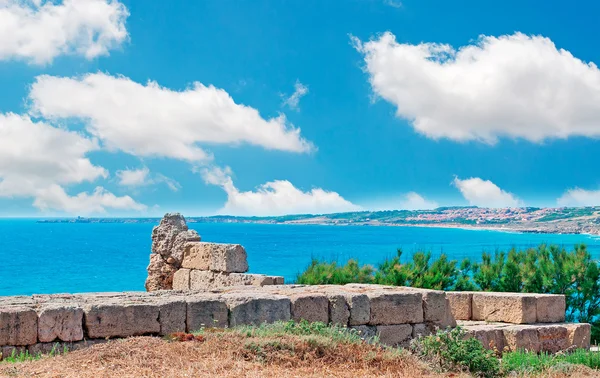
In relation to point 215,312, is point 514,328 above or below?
below

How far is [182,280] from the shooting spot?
56.0 feet

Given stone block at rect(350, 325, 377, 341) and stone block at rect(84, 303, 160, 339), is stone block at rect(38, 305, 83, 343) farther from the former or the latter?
stone block at rect(350, 325, 377, 341)

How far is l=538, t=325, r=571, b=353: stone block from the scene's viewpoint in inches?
509

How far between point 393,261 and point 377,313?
22.3 ft

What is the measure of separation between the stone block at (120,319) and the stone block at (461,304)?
699 cm

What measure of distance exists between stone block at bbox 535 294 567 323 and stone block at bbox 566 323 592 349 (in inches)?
19.2

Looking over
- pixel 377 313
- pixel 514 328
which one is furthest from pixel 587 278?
pixel 377 313

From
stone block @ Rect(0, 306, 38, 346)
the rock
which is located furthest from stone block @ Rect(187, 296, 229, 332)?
the rock

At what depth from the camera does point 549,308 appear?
13.9 metres

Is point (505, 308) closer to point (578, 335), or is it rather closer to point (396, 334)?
point (578, 335)

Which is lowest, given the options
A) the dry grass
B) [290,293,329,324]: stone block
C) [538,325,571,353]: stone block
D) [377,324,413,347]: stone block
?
[538,325,571,353]: stone block

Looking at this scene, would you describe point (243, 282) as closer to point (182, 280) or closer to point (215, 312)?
point (182, 280)

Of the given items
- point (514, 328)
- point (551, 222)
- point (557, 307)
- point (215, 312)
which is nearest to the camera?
point (215, 312)

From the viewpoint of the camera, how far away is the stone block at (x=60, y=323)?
9.08 meters
